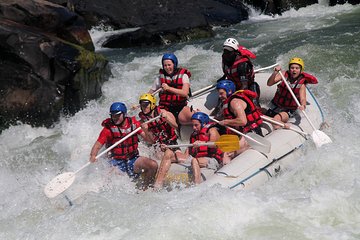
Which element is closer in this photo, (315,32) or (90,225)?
(90,225)

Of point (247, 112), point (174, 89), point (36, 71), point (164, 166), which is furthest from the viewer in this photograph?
point (36, 71)

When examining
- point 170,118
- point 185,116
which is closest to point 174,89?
point 185,116

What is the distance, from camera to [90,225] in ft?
15.2

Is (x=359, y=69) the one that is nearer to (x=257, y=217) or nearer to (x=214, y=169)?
(x=214, y=169)

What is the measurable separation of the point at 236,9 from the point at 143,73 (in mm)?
6294

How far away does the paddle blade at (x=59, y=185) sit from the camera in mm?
5344

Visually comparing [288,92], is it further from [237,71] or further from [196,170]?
[196,170]

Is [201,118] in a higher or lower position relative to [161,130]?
higher

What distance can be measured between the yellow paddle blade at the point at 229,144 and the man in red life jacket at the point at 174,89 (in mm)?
1092

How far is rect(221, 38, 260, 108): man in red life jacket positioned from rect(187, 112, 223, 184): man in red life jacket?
107cm

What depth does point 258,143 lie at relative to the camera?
5.78 metres

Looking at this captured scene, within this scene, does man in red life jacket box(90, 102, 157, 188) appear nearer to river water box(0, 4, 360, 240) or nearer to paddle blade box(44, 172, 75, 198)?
river water box(0, 4, 360, 240)

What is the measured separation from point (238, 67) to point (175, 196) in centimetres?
233

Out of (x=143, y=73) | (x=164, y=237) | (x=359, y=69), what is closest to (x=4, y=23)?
(x=143, y=73)
